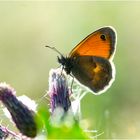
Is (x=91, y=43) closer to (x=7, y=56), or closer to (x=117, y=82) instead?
(x=117, y=82)

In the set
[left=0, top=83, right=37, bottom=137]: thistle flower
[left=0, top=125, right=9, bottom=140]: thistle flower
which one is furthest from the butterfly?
[left=0, top=125, right=9, bottom=140]: thistle flower

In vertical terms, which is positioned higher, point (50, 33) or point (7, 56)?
point (50, 33)

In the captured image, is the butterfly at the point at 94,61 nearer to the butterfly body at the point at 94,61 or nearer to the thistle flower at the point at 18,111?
the butterfly body at the point at 94,61

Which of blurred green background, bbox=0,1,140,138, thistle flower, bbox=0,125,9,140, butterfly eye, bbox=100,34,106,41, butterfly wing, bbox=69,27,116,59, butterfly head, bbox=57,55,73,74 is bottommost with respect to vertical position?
thistle flower, bbox=0,125,9,140

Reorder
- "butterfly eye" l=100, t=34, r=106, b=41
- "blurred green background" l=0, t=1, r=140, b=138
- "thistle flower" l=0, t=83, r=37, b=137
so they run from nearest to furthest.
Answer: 1. "thistle flower" l=0, t=83, r=37, b=137
2. "butterfly eye" l=100, t=34, r=106, b=41
3. "blurred green background" l=0, t=1, r=140, b=138

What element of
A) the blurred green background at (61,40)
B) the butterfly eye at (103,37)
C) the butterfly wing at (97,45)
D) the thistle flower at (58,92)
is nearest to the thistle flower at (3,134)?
the thistle flower at (58,92)

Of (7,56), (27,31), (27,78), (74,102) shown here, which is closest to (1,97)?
(74,102)

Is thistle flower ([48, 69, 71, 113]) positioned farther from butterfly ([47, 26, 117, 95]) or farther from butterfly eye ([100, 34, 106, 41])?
butterfly eye ([100, 34, 106, 41])
